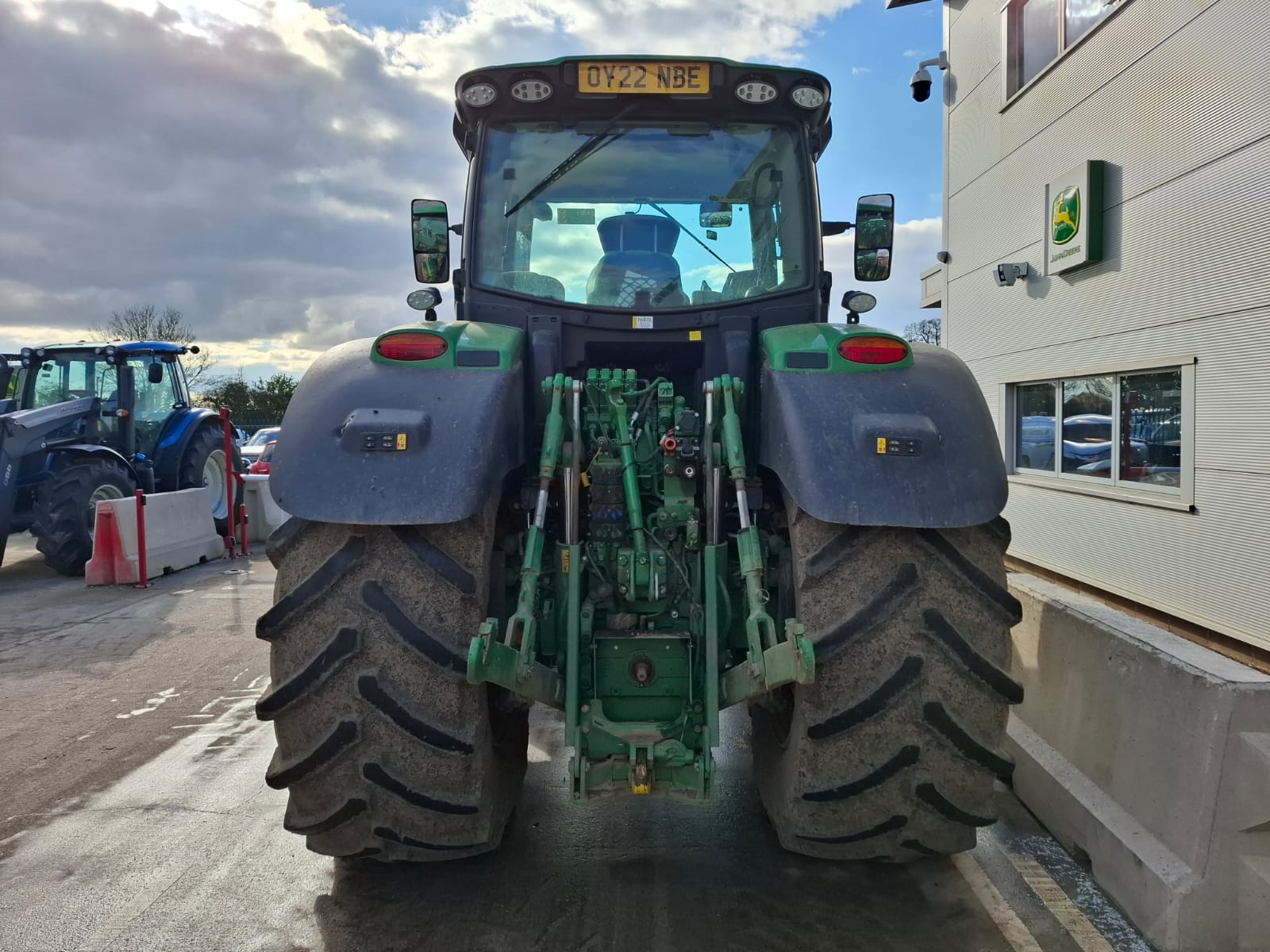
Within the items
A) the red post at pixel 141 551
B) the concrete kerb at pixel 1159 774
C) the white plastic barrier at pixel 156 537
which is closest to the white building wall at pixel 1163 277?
the concrete kerb at pixel 1159 774

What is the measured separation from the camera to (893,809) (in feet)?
8.25

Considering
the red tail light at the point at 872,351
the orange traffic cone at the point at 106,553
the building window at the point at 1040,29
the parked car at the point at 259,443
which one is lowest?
the orange traffic cone at the point at 106,553

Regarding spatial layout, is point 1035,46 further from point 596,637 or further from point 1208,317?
point 596,637

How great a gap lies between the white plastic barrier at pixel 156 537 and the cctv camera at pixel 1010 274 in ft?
A: 29.3

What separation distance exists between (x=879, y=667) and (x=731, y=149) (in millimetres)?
2204

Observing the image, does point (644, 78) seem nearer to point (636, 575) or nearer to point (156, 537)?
point (636, 575)

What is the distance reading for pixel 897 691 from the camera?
2.42 metres

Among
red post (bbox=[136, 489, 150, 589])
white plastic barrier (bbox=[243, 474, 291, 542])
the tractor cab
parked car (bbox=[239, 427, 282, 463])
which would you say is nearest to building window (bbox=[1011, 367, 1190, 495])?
the tractor cab

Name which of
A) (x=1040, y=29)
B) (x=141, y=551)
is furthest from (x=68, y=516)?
(x=1040, y=29)

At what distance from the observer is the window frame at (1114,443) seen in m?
4.64

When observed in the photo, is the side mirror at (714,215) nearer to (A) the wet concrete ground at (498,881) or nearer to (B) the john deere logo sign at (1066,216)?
(A) the wet concrete ground at (498,881)

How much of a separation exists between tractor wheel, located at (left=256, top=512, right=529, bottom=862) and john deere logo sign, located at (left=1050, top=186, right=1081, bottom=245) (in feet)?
16.7

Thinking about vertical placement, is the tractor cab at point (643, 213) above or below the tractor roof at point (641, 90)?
below

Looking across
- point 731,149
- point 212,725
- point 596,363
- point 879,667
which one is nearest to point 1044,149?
point 731,149
